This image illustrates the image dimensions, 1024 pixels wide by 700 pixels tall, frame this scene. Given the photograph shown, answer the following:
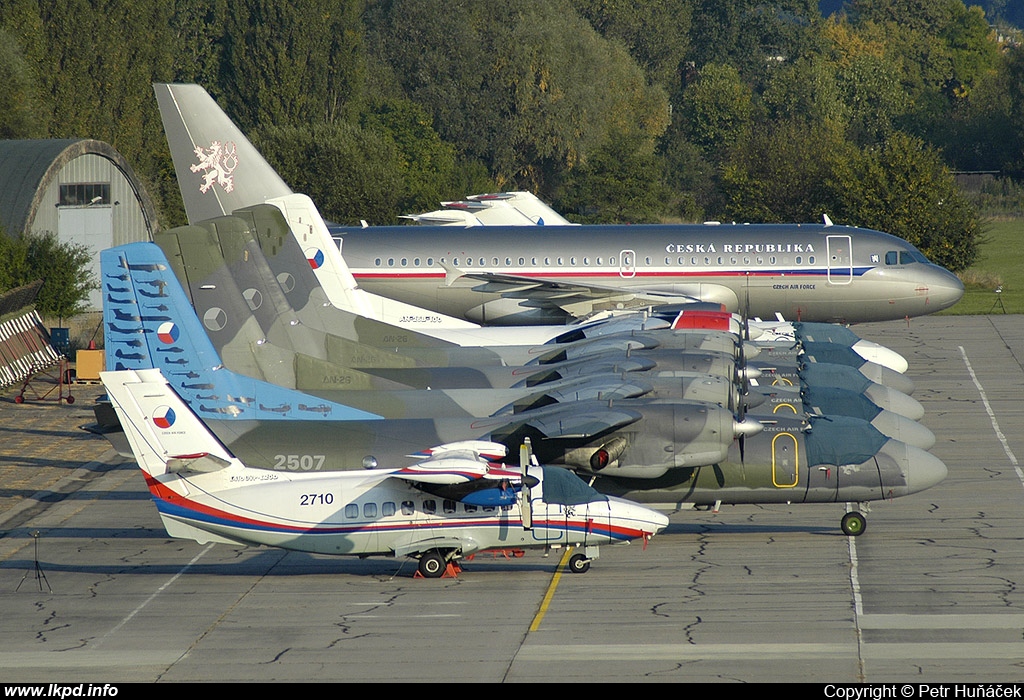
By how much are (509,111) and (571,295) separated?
63951 mm

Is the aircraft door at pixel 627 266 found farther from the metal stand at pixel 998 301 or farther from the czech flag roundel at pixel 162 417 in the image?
the czech flag roundel at pixel 162 417

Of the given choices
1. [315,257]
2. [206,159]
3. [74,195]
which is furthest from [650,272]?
[74,195]

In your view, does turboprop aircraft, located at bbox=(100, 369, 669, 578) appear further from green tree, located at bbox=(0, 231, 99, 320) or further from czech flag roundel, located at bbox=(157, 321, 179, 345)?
green tree, located at bbox=(0, 231, 99, 320)

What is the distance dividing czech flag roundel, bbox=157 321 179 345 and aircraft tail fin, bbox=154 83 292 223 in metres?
15.4

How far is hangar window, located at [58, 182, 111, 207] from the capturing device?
63969mm

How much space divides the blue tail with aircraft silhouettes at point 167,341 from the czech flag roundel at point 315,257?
9.45 metres

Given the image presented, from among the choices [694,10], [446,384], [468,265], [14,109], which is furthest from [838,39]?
[446,384]

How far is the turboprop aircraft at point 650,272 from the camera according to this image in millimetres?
52094

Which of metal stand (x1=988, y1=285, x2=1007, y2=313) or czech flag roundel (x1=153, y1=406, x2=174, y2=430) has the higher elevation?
czech flag roundel (x1=153, y1=406, x2=174, y2=430)

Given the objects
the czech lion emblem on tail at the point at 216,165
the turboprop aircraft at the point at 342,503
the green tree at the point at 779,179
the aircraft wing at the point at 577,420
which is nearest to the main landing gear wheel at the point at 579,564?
the turboprop aircraft at the point at 342,503

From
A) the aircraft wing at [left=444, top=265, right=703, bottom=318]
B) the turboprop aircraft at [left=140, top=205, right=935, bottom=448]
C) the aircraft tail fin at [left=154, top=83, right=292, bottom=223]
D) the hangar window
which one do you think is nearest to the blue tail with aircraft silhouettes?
the turboprop aircraft at [left=140, top=205, right=935, bottom=448]

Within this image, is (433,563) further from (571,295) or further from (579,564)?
(571,295)

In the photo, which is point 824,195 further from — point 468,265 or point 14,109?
point 14,109

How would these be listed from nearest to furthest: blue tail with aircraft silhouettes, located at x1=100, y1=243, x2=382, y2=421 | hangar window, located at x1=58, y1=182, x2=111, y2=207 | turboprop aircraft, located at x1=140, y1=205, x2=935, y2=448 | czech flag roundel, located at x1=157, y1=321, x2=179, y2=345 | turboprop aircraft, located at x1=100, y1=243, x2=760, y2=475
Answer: turboprop aircraft, located at x1=100, y1=243, x2=760, y2=475 → blue tail with aircraft silhouettes, located at x1=100, y1=243, x2=382, y2=421 → czech flag roundel, located at x1=157, y1=321, x2=179, y2=345 → turboprop aircraft, located at x1=140, y1=205, x2=935, y2=448 → hangar window, located at x1=58, y1=182, x2=111, y2=207
